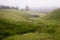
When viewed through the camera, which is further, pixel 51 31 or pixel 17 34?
pixel 51 31

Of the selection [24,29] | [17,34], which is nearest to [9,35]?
[17,34]

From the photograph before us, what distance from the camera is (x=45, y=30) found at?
3891 cm

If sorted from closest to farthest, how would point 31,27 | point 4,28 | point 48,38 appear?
point 48,38
point 4,28
point 31,27

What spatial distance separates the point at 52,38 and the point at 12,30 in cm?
1076

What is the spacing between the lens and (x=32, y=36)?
33.7 m

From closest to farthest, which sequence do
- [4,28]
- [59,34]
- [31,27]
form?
[59,34] → [4,28] → [31,27]

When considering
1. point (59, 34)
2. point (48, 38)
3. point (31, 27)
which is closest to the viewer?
point (48, 38)

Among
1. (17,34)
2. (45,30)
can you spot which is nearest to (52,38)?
(45,30)

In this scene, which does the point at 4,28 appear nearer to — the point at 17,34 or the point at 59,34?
the point at 17,34

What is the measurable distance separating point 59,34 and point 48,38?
13.2ft

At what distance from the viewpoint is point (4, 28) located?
3828 cm

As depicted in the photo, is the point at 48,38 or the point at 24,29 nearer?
the point at 48,38

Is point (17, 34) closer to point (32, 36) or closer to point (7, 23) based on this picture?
point (32, 36)

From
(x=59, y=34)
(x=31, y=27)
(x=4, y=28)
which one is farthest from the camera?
(x=31, y=27)
